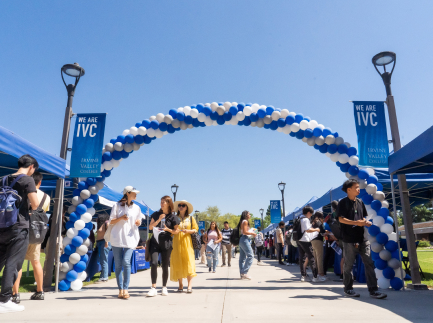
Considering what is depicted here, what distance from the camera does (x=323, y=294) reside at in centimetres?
601

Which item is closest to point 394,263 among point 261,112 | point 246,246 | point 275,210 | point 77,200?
point 246,246

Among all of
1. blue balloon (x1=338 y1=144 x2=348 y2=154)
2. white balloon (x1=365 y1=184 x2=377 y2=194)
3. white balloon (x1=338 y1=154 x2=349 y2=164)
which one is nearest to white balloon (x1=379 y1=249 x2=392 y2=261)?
white balloon (x1=365 y1=184 x2=377 y2=194)

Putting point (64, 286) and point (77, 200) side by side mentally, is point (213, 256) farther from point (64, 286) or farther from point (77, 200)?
point (64, 286)

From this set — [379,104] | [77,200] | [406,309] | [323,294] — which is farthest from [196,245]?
[379,104]

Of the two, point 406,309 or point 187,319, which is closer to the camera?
point 187,319

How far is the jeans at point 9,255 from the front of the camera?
4281 mm

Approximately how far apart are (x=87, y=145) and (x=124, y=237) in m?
2.90

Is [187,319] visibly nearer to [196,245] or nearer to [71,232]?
[196,245]

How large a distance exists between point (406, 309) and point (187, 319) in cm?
296

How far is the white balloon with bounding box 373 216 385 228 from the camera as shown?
7.06 m

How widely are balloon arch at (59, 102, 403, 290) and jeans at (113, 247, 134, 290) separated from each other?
209 cm

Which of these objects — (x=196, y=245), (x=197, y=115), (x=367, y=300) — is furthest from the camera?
(x=197, y=115)

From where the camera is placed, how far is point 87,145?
766cm

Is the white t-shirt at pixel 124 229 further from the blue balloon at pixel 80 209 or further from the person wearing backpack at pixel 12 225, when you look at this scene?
the blue balloon at pixel 80 209
